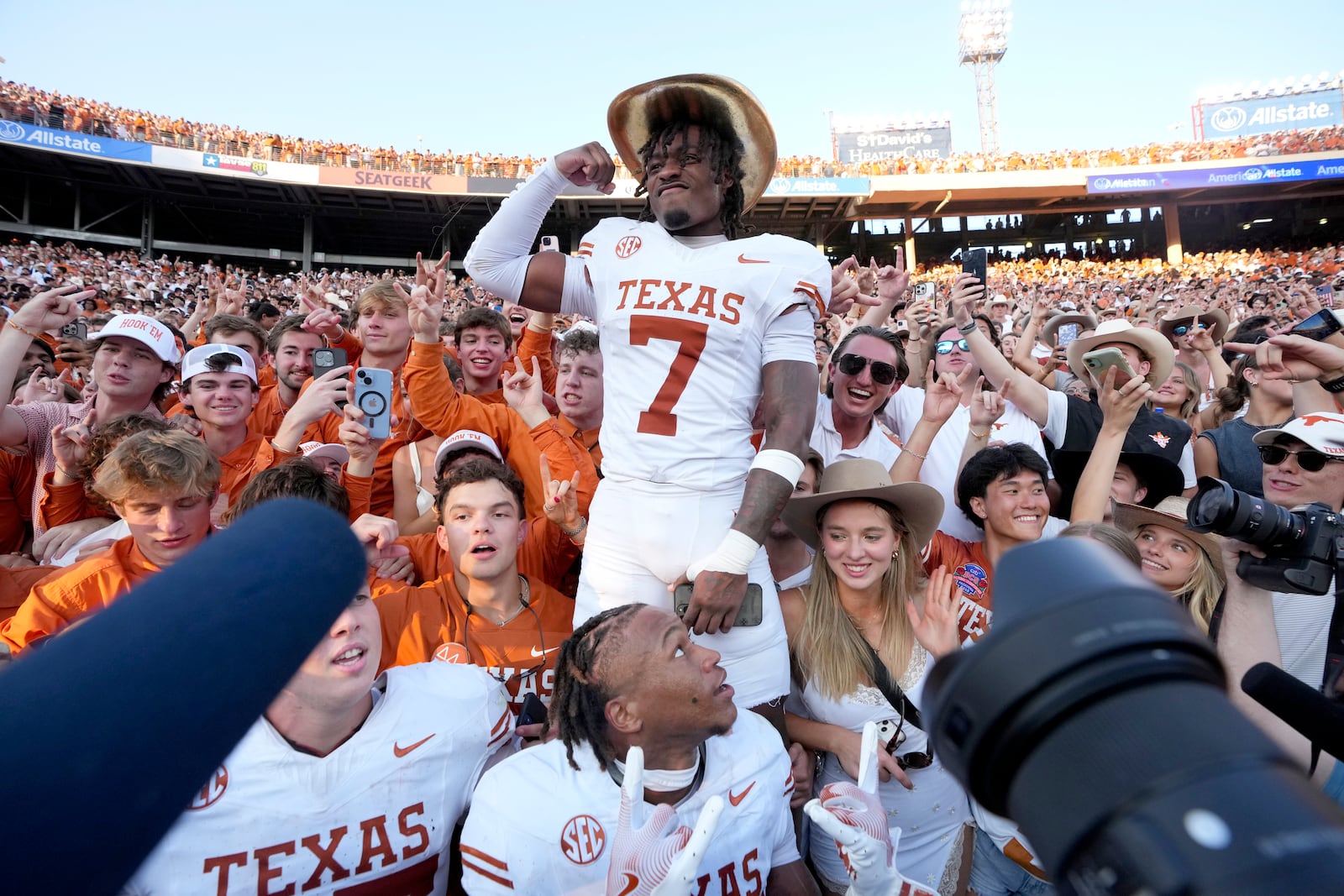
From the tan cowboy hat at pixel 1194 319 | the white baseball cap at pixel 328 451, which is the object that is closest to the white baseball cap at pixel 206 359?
the white baseball cap at pixel 328 451

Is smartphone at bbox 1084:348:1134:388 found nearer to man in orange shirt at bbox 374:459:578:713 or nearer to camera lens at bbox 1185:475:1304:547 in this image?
camera lens at bbox 1185:475:1304:547

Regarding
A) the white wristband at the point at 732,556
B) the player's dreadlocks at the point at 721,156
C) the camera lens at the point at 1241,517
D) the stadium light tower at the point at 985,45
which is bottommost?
the white wristband at the point at 732,556

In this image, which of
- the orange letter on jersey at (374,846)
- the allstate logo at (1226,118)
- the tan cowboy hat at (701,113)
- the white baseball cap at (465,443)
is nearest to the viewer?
the orange letter on jersey at (374,846)

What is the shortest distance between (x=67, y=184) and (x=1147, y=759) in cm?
4062

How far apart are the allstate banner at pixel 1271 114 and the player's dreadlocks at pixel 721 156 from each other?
50.2 metres

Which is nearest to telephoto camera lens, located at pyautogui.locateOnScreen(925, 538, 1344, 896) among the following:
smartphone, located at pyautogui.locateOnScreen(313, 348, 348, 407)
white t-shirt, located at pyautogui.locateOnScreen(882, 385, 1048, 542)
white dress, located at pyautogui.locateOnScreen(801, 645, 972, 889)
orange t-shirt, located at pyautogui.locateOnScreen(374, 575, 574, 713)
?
white dress, located at pyautogui.locateOnScreen(801, 645, 972, 889)

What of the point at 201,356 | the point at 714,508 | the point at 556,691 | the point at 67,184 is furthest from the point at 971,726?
the point at 67,184

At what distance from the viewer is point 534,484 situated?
4.18 metres

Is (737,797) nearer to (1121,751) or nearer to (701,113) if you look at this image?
(1121,751)

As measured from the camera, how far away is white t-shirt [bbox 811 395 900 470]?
155 inches

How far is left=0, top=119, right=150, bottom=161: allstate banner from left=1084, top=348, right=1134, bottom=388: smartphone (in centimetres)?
3373

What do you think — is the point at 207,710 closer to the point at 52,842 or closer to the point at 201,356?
the point at 52,842

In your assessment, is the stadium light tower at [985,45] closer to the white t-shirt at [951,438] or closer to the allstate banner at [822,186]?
the allstate banner at [822,186]

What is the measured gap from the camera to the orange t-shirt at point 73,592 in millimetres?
2619
